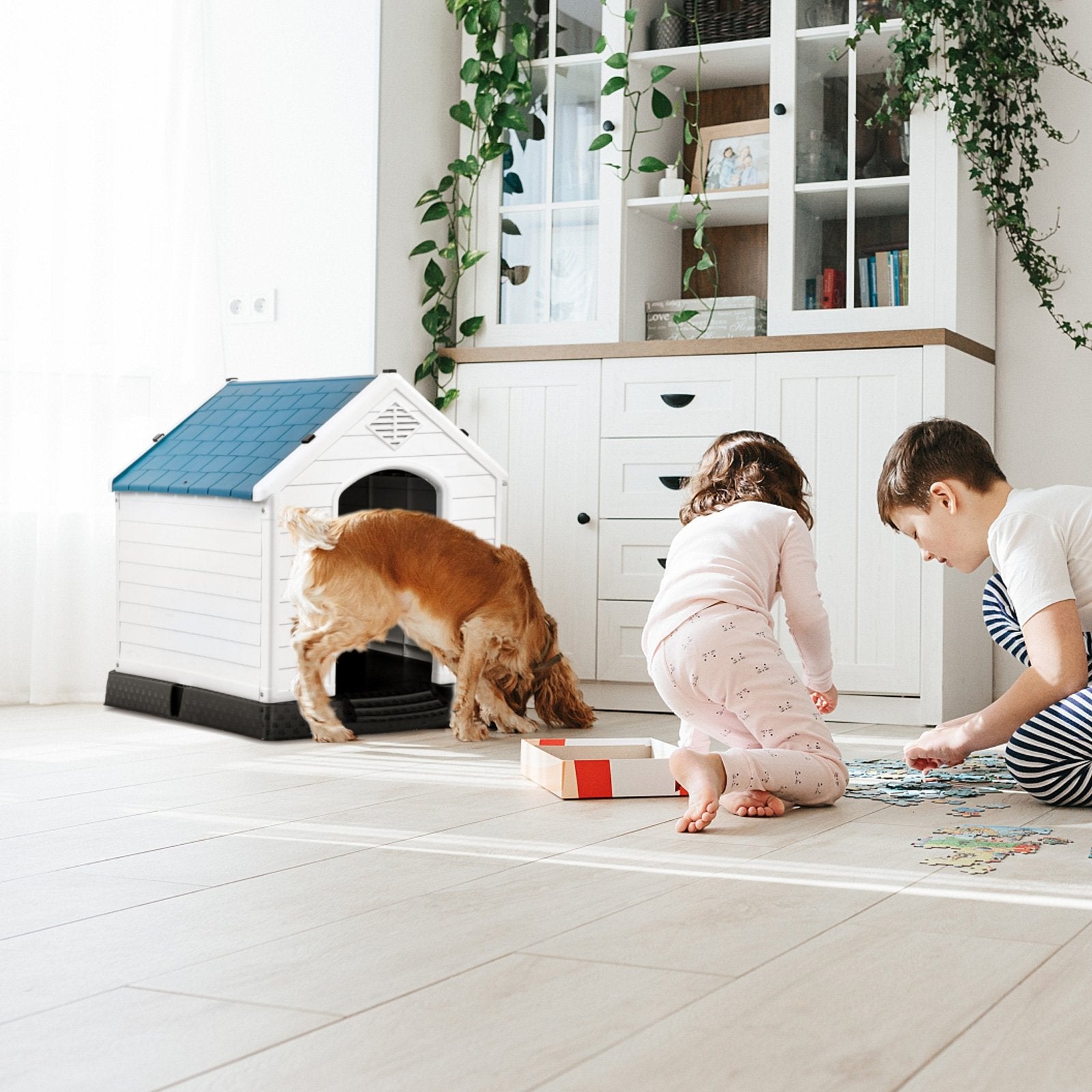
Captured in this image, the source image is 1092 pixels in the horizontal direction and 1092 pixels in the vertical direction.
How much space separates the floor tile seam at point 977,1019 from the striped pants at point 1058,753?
2.67 feet

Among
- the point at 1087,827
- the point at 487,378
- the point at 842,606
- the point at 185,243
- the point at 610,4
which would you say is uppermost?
the point at 610,4

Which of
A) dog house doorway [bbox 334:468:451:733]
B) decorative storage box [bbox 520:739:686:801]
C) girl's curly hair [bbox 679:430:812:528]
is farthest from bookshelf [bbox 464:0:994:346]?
decorative storage box [bbox 520:739:686:801]

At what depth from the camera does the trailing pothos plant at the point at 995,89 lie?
346 cm

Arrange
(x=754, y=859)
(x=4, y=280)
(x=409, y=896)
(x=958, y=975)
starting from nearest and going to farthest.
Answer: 1. (x=958, y=975)
2. (x=409, y=896)
3. (x=754, y=859)
4. (x=4, y=280)

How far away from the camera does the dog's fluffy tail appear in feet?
9.41

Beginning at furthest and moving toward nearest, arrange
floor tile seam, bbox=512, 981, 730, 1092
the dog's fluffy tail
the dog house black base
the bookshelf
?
the bookshelf
the dog house black base
the dog's fluffy tail
floor tile seam, bbox=512, 981, 730, 1092

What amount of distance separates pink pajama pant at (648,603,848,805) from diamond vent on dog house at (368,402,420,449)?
114 cm

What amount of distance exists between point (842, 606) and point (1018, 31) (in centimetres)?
160

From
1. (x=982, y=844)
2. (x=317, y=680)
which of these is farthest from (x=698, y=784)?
(x=317, y=680)

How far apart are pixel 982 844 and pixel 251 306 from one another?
2.78m

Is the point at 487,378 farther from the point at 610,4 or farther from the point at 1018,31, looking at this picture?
the point at 1018,31

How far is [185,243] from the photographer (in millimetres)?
3824

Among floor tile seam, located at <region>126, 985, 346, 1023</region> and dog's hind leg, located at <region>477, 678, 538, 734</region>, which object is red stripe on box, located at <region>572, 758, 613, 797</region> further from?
floor tile seam, located at <region>126, 985, 346, 1023</region>

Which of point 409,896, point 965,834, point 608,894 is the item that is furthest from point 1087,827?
point 409,896
